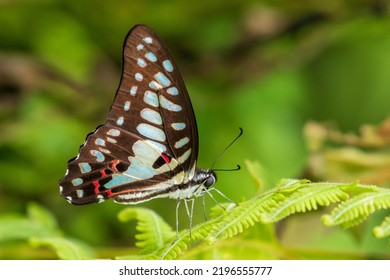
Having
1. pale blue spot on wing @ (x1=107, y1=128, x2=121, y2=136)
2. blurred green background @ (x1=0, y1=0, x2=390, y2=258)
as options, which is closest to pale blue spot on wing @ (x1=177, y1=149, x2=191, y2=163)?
pale blue spot on wing @ (x1=107, y1=128, x2=121, y2=136)

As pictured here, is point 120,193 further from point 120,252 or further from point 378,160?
point 378,160

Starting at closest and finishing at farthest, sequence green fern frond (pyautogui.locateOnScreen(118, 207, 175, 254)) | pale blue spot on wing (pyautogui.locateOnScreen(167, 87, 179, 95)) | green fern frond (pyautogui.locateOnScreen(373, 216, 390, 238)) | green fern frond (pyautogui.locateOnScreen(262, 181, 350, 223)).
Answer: green fern frond (pyautogui.locateOnScreen(373, 216, 390, 238)), green fern frond (pyautogui.locateOnScreen(262, 181, 350, 223)), green fern frond (pyautogui.locateOnScreen(118, 207, 175, 254)), pale blue spot on wing (pyautogui.locateOnScreen(167, 87, 179, 95))

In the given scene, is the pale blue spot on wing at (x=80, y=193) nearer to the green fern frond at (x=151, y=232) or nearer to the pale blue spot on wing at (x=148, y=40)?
the green fern frond at (x=151, y=232)

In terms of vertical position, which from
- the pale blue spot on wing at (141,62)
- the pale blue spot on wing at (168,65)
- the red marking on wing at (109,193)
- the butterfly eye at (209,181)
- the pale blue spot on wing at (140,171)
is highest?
the pale blue spot on wing at (141,62)

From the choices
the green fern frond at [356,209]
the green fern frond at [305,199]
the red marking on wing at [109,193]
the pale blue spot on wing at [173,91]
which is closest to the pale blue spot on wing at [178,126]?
the pale blue spot on wing at [173,91]

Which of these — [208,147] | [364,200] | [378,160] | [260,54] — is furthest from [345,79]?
[364,200]

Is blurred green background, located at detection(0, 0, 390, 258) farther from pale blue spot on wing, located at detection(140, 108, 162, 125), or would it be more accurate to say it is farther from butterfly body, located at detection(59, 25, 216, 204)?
pale blue spot on wing, located at detection(140, 108, 162, 125)

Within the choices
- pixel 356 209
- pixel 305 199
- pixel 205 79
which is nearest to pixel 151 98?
pixel 305 199

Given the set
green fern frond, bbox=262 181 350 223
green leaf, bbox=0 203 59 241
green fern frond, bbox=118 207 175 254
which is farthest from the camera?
green leaf, bbox=0 203 59 241
